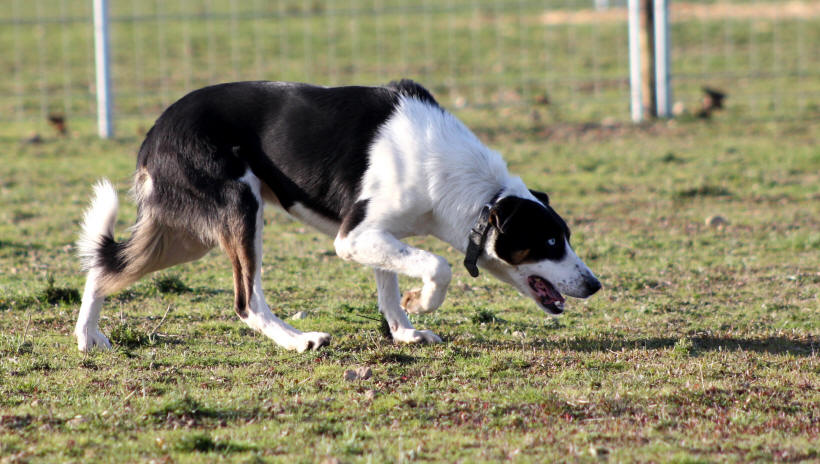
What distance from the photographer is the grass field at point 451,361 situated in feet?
13.3

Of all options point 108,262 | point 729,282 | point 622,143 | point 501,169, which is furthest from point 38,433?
point 622,143

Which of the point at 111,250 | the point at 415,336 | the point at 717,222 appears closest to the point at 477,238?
the point at 415,336

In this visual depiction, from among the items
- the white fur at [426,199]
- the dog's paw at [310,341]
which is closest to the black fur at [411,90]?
the white fur at [426,199]

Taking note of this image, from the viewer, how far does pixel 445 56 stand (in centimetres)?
2106

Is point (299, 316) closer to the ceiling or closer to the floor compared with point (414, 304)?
closer to the floor

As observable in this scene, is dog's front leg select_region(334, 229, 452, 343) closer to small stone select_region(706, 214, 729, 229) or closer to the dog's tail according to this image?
the dog's tail

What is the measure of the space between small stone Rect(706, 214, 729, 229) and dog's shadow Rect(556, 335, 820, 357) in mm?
3592

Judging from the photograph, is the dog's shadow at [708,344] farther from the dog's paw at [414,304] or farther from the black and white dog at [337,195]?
the dog's paw at [414,304]

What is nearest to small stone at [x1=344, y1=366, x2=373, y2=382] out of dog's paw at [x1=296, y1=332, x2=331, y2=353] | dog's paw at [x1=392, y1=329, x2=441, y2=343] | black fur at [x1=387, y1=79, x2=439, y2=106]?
dog's paw at [x1=296, y1=332, x2=331, y2=353]

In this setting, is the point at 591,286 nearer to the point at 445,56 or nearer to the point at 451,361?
the point at 451,361

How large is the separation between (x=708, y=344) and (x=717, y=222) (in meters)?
3.93

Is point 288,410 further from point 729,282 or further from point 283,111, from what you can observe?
point 729,282

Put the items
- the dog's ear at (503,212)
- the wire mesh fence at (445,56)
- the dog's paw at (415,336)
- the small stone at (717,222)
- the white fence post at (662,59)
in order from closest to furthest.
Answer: the dog's ear at (503,212), the dog's paw at (415,336), the small stone at (717,222), the white fence post at (662,59), the wire mesh fence at (445,56)

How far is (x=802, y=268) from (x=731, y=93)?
9955 mm
